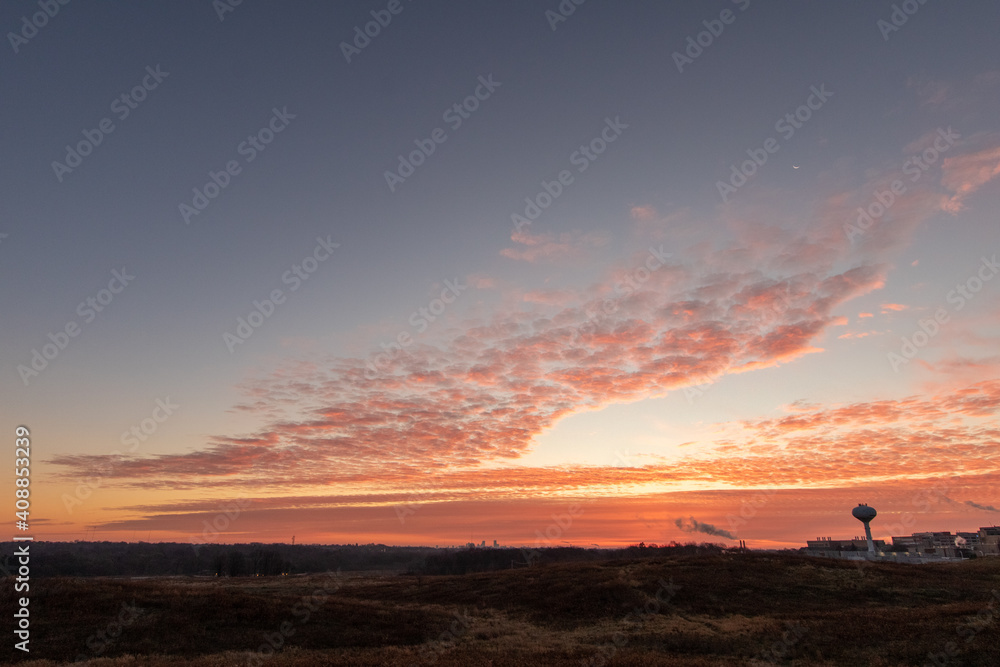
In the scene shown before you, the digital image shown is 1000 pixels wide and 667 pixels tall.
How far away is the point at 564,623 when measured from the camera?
43.5m

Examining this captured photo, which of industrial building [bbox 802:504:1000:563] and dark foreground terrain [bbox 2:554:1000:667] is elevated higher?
dark foreground terrain [bbox 2:554:1000:667]

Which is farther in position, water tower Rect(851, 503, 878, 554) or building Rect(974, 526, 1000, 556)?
building Rect(974, 526, 1000, 556)

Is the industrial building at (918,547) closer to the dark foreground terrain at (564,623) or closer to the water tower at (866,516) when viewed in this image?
the water tower at (866,516)

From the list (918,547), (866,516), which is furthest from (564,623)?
(918,547)

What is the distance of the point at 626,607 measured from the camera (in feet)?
159

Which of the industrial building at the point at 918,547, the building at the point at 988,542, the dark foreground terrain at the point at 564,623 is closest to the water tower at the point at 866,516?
the industrial building at the point at 918,547

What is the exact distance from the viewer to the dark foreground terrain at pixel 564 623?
2709cm

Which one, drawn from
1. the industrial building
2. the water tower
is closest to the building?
the industrial building

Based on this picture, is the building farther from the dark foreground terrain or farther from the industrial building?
the dark foreground terrain

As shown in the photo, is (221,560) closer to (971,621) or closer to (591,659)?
(591,659)

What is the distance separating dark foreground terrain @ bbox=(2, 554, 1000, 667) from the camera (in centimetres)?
2709

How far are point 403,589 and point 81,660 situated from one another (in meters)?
41.3

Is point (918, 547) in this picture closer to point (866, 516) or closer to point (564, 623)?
point (866, 516)

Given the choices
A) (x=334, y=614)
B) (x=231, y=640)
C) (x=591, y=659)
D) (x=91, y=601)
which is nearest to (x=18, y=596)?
(x=91, y=601)
